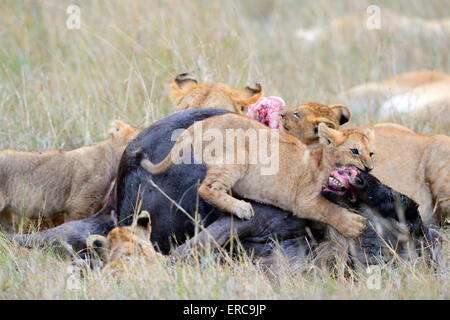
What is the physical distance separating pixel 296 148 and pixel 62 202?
1.49 metres

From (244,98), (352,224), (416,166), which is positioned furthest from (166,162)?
(416,166)

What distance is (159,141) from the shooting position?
371 cm

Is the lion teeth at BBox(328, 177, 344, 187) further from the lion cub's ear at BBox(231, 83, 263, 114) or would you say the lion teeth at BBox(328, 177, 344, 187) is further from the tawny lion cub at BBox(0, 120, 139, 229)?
the tawny lion cub at BBox(0, 120, 139, 229)

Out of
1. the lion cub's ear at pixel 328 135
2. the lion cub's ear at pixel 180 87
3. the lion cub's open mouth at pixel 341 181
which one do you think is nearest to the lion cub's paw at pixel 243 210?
the lion cub's open mouth at pixel 341 181

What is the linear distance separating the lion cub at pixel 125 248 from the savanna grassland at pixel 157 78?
0.25 feet

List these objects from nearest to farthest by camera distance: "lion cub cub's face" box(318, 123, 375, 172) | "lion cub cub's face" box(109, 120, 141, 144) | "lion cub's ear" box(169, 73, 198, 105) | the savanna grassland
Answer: the savanna grassland → "lion cub cub's face" box(318, 123, 375, 172) → "lion cub cub's face" box(109, 120, 141, 144) → "lion cub's ear" box(169, 73, 198, 105)

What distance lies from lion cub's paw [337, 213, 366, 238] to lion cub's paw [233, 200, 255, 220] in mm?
441

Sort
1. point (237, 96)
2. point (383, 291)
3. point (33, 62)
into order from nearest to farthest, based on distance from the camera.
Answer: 1. point (383, 291)
2. point (237, 96)
3. point (33, 62)

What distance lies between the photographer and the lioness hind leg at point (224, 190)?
338 centimetres

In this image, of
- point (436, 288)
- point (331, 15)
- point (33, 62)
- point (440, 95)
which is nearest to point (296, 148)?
point (436, 288)

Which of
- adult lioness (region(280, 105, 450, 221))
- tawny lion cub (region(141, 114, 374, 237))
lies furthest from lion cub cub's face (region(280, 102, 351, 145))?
tawny lion cub (region(141, 114, 374, 237))

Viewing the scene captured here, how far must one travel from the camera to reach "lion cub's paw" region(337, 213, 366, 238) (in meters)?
3.38

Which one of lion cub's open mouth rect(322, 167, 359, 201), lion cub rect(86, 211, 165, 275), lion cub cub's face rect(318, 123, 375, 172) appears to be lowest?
lion cub rect(86, 211, 165, 275)
